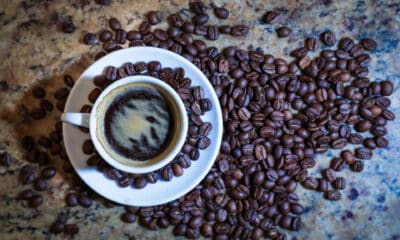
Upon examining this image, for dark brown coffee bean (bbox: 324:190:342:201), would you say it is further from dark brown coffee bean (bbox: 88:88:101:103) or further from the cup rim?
dark brown coffee bean (bbox: 88:88:101:103)

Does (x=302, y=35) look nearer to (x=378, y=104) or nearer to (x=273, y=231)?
(x=378, y=104)

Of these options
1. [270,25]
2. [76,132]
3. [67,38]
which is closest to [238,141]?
[270,25]

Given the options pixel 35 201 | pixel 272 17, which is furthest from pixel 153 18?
pixel 35 201

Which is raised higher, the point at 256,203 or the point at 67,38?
the point at 67,38

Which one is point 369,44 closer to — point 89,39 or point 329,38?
point 329,38

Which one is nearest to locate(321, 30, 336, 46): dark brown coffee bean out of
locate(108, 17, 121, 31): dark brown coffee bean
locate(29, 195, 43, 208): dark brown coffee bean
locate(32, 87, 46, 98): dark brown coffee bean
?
locate(108, 17, 121, 31): dark brown coffee bean
